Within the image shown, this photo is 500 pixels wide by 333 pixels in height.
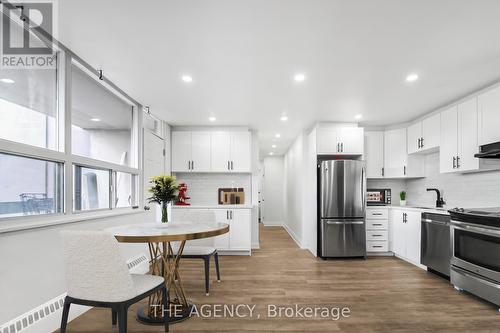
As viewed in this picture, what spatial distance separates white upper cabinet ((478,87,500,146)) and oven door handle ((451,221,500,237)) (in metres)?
1.01

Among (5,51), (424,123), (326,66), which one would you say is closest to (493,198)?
(424,123)

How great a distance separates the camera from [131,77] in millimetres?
3197

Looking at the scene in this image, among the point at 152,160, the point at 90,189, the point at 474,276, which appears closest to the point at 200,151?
the point at 152,160

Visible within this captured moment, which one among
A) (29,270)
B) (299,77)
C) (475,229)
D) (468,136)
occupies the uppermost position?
(299,77)

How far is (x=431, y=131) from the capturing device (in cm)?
444

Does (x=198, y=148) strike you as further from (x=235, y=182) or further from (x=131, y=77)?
(x=131, y=77)

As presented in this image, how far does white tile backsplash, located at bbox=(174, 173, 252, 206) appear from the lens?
5762 millimetres

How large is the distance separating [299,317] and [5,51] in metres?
3.38

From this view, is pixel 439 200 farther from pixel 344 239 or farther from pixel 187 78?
pixel 187 78

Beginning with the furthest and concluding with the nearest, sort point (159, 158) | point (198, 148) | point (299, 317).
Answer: point (198, 148)
point (159, 158)
point (299, 317)

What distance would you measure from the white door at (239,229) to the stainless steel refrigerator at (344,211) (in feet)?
4.37

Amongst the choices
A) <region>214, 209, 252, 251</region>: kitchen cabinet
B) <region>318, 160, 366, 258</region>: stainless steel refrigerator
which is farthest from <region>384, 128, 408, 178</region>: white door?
<region>214, 209, 252, 251</region>: kitchen cabinet

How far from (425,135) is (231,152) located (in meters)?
3.38

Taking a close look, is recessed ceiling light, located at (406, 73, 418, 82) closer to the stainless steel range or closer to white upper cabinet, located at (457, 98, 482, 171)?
white upper cabinet, located at (457, 98, 482, 171)
